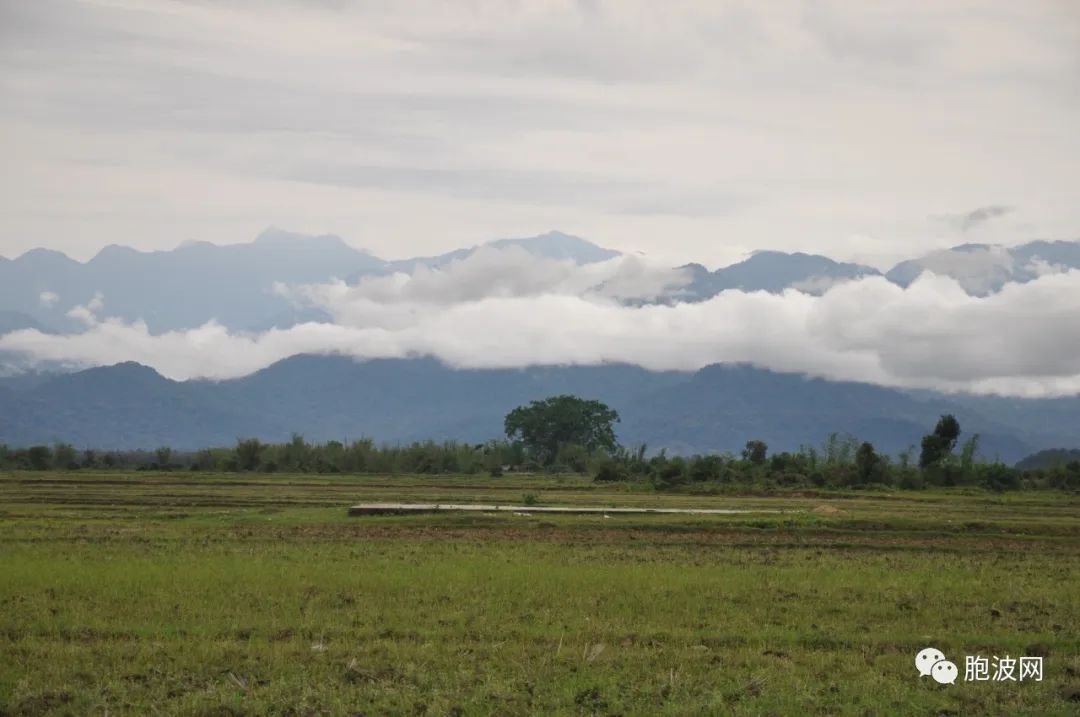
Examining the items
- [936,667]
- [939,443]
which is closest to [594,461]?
[939,443]

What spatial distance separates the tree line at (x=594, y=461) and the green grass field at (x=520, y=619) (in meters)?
40.6

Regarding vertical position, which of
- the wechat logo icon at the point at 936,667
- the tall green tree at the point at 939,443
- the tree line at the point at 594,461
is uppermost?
the tall green tree at the point at 939,443

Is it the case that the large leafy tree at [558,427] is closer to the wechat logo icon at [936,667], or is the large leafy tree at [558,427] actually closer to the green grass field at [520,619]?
the green grass field at [520,619]

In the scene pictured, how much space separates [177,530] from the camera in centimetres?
3756

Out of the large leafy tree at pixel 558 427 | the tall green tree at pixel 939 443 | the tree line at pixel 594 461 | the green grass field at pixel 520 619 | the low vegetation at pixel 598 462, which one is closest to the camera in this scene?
the green grass field at pixel 520 619

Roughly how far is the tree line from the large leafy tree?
131 millimetres

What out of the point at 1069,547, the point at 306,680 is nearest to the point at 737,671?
the point at 306,680

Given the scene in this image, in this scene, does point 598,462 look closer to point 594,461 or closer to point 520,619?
point 594,461

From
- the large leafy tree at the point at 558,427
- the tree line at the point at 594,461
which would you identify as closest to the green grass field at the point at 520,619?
the tree line at the point at 594,461

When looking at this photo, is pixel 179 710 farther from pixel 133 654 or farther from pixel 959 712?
pixel 959 712

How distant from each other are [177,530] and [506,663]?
22455 millimetres

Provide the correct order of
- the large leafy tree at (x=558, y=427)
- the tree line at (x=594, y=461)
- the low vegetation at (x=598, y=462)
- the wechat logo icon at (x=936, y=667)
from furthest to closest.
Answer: the large leafy tree at (x=558, y=427), the tree line at (x=594, y=461), the low vegetation at (x=598, y=462), the wechat logo icon at (x=936, y=667)

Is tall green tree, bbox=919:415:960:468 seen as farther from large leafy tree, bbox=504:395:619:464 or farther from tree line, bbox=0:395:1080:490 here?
large leafy tree, bbox=504:395:619:464

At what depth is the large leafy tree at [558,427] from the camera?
513 feet
